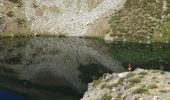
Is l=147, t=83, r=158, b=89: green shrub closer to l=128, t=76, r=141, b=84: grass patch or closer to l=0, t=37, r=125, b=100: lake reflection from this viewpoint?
l=128, t=76, r=141, b=84: grass patch

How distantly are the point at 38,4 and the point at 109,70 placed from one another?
96626mm

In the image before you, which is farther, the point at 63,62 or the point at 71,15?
the point at 71,15

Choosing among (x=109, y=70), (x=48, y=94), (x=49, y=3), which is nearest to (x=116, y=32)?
(x=49, y=3)

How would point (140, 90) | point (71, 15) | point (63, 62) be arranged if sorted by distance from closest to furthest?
point (140, 90), point (63, 62), point (71, 15)

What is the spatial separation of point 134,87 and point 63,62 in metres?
68.0

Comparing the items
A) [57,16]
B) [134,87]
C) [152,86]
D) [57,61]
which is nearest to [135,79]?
[134,87]

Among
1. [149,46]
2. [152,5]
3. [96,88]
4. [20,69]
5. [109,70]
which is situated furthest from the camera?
[152,5]

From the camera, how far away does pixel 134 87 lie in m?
49.4

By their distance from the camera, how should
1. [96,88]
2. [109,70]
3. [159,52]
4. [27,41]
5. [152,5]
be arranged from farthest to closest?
[152,5] < [27,41] < [159,52] < [109,70] < [96,88]

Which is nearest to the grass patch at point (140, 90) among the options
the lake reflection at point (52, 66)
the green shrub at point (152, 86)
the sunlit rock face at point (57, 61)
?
the green shrub at point (152, 86)

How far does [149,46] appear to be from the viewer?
148 m

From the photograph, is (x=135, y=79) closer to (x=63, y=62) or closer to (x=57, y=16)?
(x=63, y=62)

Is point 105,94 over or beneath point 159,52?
over

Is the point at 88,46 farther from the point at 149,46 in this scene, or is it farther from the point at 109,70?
the point at 109,70
